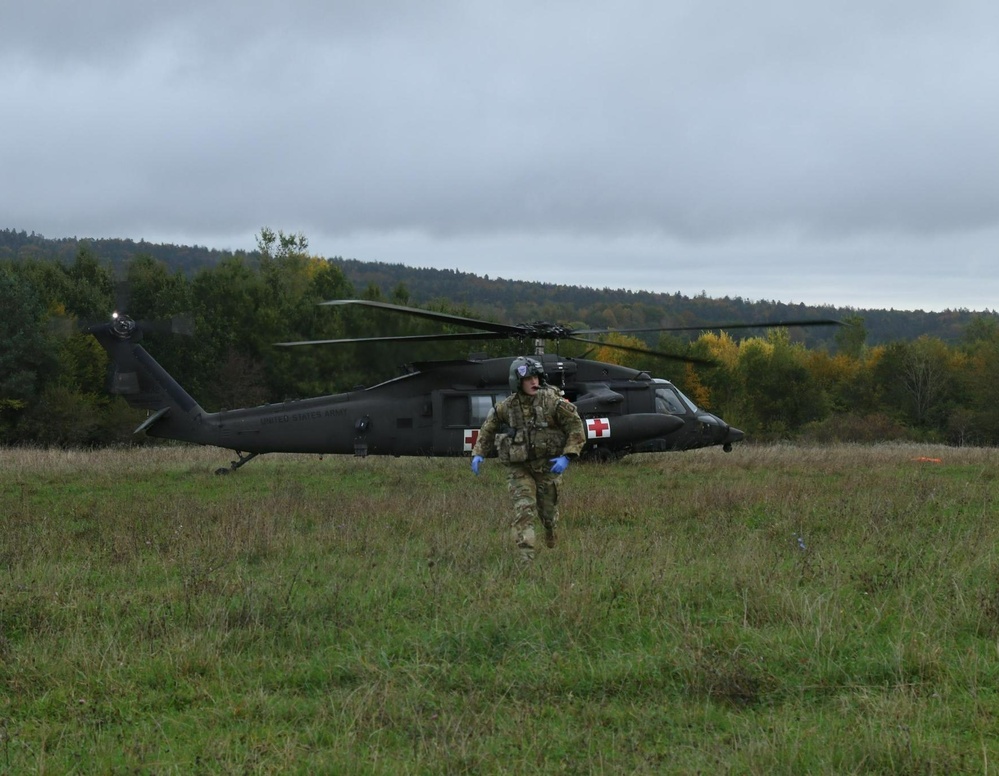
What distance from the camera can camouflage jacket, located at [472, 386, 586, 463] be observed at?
939cm

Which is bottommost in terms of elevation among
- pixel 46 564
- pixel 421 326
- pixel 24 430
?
pixel 24 430

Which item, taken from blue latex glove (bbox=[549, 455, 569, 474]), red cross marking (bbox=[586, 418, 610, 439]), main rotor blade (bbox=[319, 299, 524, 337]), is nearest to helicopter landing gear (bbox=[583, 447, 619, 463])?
red cross marking (bbox=[586, 418, 610, 439])

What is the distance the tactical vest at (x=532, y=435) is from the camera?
938cm

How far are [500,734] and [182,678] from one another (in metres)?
1.95

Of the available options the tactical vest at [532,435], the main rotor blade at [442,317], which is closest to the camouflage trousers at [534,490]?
the tactical vest at [532,435]

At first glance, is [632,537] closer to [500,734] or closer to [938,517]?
[938,517]

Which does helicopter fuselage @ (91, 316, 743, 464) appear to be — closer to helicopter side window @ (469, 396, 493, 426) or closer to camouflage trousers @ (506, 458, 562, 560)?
helicopter side window @ (469, 396, 493, 426)

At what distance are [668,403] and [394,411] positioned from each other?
5164 millimetres

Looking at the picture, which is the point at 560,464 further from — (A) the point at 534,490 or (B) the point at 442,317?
(B) the point at 442,317

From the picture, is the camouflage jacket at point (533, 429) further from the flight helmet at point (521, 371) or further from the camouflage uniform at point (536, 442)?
the flight helmet at point (521, 371)

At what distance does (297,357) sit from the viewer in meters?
31.5

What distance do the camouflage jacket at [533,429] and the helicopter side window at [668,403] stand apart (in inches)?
359

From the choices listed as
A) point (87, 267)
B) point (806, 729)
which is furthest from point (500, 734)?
point (87, 267)

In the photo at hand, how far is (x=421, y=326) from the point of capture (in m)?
20.9
